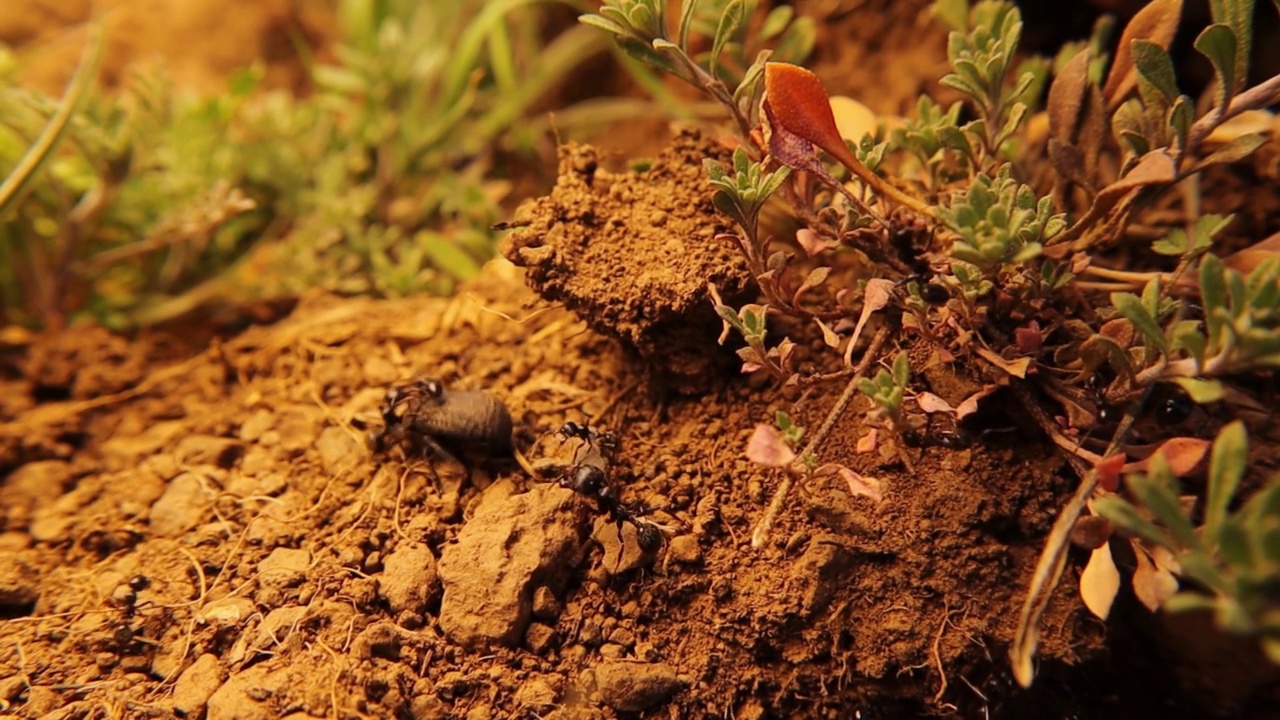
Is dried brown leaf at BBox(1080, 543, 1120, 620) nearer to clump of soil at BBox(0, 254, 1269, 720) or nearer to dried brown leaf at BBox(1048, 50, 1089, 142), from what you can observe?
clump of soil at BBox(0, 254, 1269, 720)

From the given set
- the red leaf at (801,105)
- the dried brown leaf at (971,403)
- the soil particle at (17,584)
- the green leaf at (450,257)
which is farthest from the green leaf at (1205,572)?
the soil particle at (17,584)

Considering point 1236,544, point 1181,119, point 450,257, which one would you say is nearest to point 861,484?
point 1236,544

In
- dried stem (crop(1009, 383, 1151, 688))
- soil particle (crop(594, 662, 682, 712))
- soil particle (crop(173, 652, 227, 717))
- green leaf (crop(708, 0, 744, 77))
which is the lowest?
soil particle (crop(173, 652, 227, 717))

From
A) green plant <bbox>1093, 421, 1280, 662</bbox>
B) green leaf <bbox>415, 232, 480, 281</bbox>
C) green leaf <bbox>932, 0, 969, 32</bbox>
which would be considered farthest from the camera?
green leaf <bbox>415, 232, 480, 281</bbox>

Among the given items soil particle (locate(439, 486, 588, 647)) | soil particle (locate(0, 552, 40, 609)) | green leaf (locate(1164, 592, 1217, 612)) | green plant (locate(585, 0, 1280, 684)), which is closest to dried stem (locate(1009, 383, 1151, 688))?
green plant (locate(585, 0, 1280, 684))

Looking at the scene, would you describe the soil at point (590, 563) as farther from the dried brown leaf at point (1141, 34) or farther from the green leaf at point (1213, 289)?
the dried brown leaf at point (1141, 34)

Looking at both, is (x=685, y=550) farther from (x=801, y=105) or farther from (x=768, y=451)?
(x=801, y=105)
